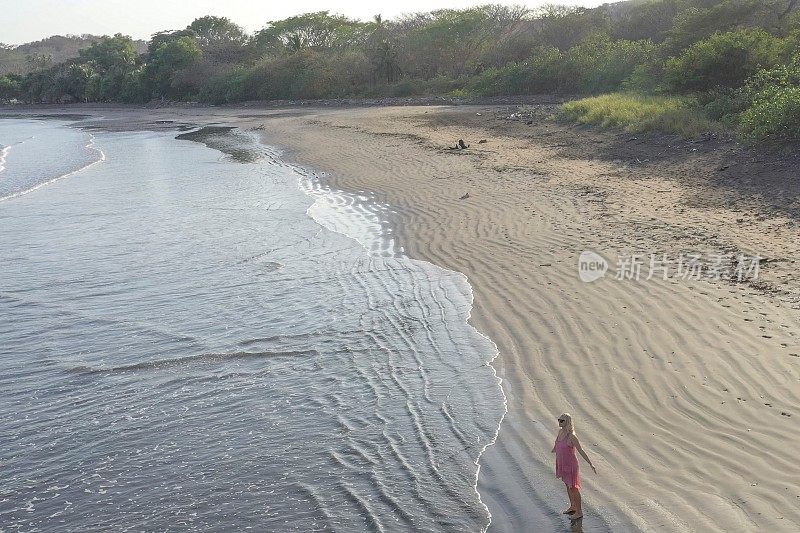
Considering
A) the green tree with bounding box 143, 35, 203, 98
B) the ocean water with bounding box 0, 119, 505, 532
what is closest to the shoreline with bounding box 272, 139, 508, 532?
the ocean water with bounding box 0, 119, 505, 532

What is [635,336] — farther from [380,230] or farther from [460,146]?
[460,146]

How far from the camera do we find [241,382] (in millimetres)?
7750

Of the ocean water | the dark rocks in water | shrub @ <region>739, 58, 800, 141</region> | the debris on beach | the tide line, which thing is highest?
shrub @ <region>739, 58, 800, 141</region>

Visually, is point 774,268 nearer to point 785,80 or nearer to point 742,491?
point 742,491

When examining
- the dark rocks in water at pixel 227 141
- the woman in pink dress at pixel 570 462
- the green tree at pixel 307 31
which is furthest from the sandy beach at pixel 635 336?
the green tree at pixel 307 31

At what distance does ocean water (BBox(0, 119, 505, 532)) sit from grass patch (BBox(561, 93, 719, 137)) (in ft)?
29.1

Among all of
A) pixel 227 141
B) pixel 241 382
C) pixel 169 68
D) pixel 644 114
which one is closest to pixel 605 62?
pixel 644 114

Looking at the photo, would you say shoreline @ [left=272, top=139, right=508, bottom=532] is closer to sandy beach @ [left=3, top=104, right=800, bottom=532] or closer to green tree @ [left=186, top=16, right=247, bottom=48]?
sandy beach @ [left=3, top=104, right=800, bottom=532]

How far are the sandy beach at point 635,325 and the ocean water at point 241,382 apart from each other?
0.48m

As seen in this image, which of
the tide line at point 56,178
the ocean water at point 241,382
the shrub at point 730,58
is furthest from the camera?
the shrub at point 730,58

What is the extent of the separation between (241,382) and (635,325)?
4.20 m

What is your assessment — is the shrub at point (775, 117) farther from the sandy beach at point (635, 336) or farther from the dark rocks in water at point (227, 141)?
the dark rocks in water at point (227, 141)

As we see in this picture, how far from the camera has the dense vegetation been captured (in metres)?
22.2

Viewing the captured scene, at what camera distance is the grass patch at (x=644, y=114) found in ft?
62.5
